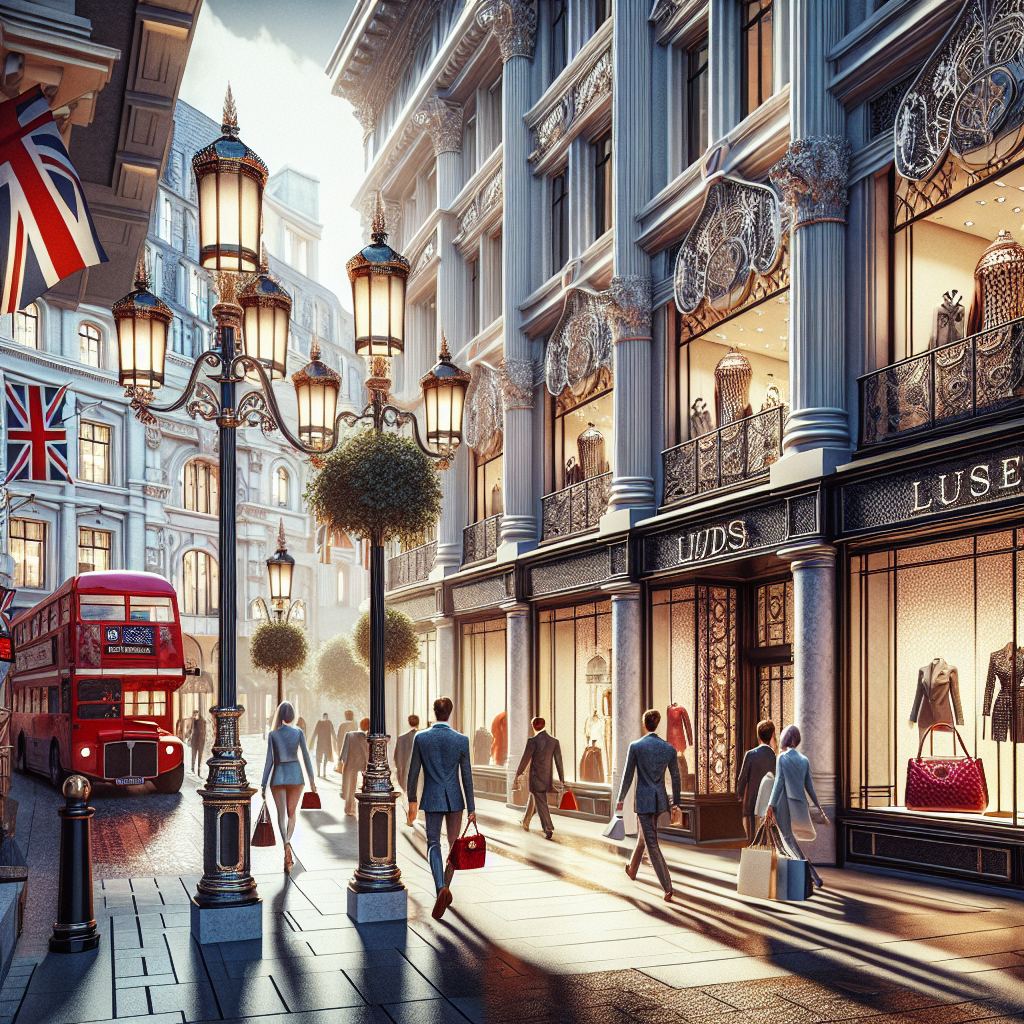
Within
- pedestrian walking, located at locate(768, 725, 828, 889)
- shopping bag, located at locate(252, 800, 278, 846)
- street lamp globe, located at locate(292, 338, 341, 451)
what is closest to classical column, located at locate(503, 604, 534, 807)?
street lamp globe, located at locate(292, 338, 341, 451)

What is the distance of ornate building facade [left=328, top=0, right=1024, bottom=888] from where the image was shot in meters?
12.2

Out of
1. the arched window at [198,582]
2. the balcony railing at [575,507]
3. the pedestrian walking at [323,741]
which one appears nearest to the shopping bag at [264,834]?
the balcony railing at [575,507]

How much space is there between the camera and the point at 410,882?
40.2ft

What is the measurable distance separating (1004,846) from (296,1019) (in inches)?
293

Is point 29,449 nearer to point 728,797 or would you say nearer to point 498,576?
point 498,576

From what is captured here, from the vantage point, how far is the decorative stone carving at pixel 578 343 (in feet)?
65.9

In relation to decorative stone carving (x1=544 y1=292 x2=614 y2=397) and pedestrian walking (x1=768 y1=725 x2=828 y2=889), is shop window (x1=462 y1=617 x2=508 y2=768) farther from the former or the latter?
pedestrian walking (x1=768 y1=725 x2=828 y2=889)

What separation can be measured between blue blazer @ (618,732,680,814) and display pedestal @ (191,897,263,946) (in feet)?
12.1

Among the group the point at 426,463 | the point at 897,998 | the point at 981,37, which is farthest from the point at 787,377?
the point at 897,998

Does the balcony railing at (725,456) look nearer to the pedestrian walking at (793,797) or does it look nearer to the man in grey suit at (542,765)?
the man in grey suit at (542,765)

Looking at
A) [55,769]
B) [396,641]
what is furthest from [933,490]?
[55,769]

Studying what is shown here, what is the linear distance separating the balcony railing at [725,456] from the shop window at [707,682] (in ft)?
5.02

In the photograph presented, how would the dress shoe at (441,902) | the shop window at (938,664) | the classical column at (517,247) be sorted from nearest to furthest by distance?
1. the dress shoe at (441,902)
2. the shop window at (938,664)
3. the classical column at (517,247)

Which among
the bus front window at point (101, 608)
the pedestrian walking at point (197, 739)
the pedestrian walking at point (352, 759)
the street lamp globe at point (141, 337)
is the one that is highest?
the street lamp globe at point (141, 337)
